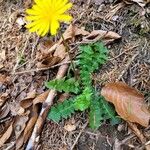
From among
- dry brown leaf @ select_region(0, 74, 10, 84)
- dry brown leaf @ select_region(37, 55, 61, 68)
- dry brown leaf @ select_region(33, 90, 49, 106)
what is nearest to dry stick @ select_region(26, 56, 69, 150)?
dry brown leaf @ select_region(33, 90, 49, 106)

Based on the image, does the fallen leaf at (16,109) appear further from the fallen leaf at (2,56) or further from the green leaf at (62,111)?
the fallen leaf at (2,56)

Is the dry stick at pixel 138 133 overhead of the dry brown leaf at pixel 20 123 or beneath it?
beneath

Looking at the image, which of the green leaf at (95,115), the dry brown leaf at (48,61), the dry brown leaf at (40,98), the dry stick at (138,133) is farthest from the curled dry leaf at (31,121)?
the dry stick at (138,133)

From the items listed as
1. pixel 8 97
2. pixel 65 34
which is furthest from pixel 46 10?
pixel 8 97

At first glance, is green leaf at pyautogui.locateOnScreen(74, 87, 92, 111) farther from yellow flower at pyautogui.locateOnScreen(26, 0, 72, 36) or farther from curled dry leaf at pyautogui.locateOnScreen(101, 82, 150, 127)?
yellow flower at pyautogui.locateOnScreen(26, 0, 72, 36)

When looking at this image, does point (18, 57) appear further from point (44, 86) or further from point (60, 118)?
point (60, 118)

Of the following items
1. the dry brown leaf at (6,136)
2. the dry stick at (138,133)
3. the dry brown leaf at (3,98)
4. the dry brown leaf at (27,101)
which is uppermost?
the dry brown leaf at (3,98)
